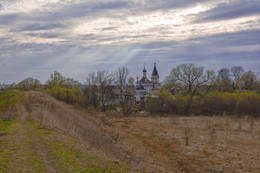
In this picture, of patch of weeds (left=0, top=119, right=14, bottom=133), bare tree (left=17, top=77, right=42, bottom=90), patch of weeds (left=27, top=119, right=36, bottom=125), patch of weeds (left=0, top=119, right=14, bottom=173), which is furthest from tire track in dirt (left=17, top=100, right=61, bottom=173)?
bare tree (left=17, top=77, right=42, bottom=90)

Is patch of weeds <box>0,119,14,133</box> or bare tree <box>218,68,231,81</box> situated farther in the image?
bare tree <box>218,68,231,81</box>

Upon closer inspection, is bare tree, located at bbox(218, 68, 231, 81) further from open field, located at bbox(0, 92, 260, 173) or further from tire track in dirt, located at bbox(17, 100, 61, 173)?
tire track in dirt, located at bbox(17, 100, 61, 173)

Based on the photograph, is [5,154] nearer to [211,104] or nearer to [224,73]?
[211,104]

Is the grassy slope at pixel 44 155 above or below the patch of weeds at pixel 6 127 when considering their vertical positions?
below

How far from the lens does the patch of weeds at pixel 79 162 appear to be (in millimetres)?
8477

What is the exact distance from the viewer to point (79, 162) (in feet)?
29.9

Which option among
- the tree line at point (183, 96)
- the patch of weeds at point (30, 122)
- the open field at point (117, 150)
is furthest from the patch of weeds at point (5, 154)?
the tree line at point (183, 96)

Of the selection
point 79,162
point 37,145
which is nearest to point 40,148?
point 37,145

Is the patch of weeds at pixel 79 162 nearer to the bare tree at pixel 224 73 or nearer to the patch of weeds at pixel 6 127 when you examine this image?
the patch of weeds at pixel 6 127

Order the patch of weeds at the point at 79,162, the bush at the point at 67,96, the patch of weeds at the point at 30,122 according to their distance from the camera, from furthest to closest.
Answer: the bush at the point at 67,96, the patch of weeds at the point at 30,122, the patch of weeds at the point at 79,162

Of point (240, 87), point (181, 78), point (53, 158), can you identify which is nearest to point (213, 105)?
point (181, 78)

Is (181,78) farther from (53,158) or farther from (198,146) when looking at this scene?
(53,158)

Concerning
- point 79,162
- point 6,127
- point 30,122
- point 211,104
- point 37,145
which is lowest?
point 211,104

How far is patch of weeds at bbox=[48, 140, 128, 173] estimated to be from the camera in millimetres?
8477
